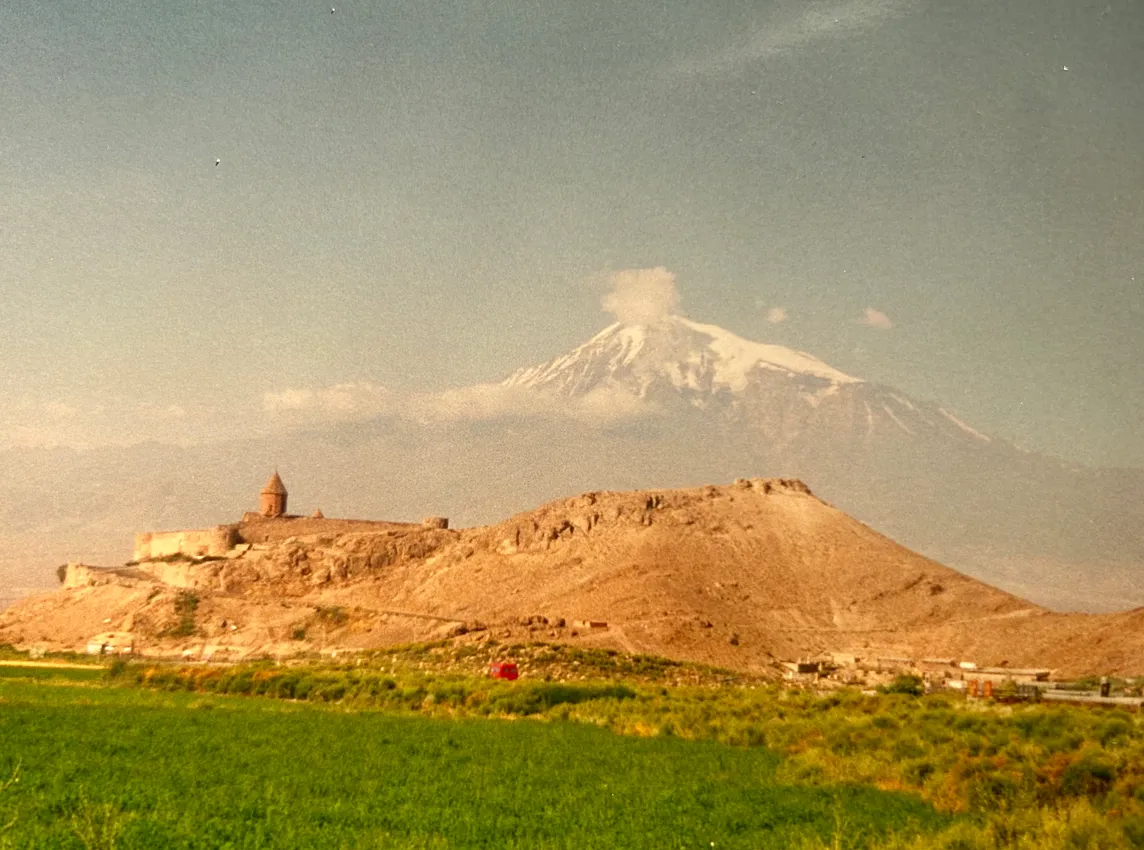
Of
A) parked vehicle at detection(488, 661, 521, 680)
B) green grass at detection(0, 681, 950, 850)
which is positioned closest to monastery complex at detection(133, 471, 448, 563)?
parked vehicle at detection(488, 661, 521, 680)

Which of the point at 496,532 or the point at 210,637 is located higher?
the point at 496,532

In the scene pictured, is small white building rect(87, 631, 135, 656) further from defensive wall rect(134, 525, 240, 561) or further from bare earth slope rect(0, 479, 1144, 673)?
defensive wall rect(134, 525, 240, 561)

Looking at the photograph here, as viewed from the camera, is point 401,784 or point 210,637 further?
point 210,637

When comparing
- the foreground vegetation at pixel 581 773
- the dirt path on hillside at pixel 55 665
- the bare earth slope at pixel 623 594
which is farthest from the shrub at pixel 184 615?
the foreground vegetation at pixel 581 773

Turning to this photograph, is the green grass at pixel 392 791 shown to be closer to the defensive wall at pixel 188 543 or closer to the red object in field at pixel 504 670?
the red object in field at pixel 504 670

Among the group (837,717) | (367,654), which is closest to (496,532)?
(367,654)

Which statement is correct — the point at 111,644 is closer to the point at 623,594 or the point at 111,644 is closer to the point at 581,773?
the point at 623,594

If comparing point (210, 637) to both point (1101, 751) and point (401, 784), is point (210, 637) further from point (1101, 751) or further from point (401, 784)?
point (1101, 751)
